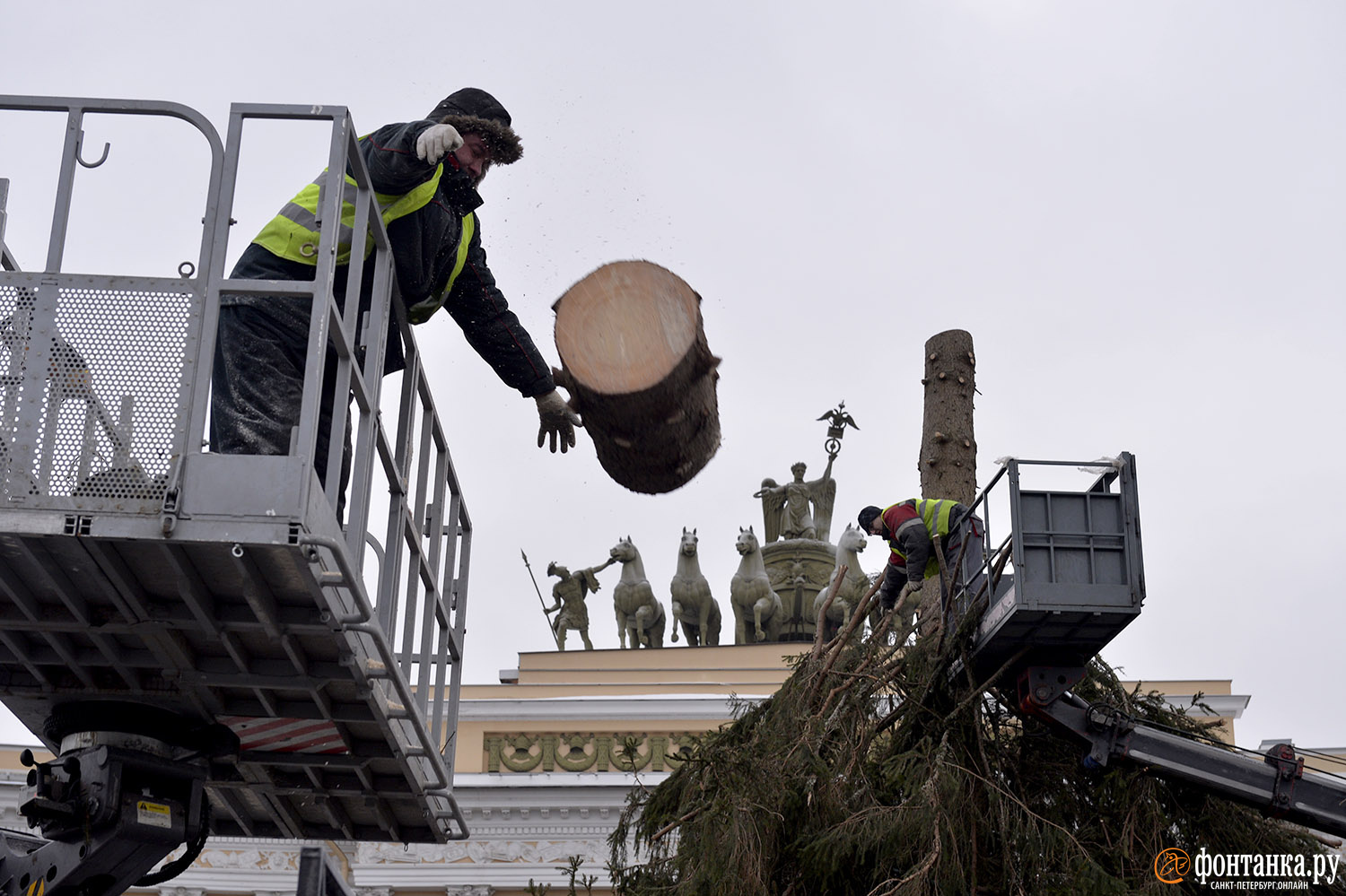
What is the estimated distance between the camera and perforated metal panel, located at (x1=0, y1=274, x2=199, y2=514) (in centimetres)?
507

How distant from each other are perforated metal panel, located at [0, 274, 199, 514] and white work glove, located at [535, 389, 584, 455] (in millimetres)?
2322

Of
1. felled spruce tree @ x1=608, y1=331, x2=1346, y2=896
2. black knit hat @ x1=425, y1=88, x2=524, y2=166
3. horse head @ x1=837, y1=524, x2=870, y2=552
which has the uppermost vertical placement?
horse head @ x1=837, y1=524, x2=870, y2=552

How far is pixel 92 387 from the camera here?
524 cm

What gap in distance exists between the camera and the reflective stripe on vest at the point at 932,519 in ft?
32.0

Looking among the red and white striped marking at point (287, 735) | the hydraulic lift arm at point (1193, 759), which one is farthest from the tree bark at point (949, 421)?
the red and white striped marking at point (287, 735)

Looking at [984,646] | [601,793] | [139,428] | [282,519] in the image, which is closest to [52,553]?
[139,428]

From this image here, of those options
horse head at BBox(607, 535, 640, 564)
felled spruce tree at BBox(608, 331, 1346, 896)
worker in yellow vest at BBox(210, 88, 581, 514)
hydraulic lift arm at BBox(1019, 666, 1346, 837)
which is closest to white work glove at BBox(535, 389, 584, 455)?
worker in yellow vest at BBox(210, 88, 581, 514)

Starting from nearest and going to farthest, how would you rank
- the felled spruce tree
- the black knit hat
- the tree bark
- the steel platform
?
the steel platform < the black knit hat < the felled spruce tree < the tree bark

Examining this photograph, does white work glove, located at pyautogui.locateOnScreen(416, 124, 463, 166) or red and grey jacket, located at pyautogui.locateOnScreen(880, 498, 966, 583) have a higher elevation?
white work glove, located at pyautogui.locateOnScreen(416, 124, 463, 166)

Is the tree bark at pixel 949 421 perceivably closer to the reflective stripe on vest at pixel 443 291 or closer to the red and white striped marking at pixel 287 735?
the reflective stripe on vest at pixel 443 291

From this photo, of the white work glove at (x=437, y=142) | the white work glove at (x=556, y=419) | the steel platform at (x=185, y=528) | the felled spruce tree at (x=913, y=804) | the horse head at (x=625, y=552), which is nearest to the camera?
the steel platform at (x=185, y=528)

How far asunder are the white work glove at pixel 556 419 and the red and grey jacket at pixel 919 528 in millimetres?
2964

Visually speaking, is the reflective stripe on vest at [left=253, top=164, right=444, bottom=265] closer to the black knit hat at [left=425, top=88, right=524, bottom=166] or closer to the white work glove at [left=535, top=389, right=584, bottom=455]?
the black knit hat at [left=425, top=88, right=524, bottom=166]

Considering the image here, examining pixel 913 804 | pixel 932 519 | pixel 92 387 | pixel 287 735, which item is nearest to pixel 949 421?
pixel 932 519
